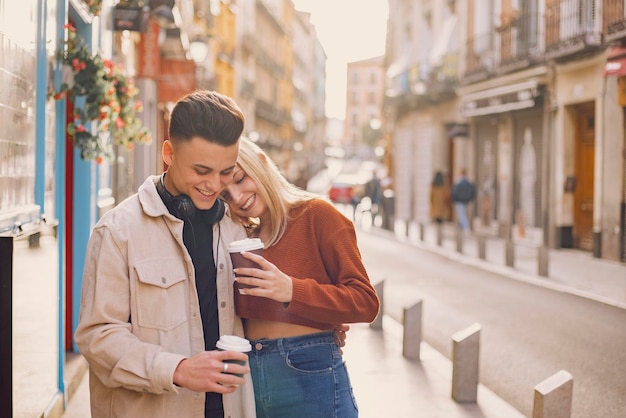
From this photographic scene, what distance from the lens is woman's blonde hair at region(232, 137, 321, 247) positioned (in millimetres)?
2975

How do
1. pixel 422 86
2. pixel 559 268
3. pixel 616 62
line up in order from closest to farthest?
pixel 616 62 → pixel 559 268 → pixel 422 86

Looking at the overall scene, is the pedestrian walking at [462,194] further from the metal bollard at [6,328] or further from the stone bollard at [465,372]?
the metal bollard at [6,328]

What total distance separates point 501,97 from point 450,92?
20.5ft

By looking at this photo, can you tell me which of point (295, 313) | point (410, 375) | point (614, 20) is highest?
point (614, 20)

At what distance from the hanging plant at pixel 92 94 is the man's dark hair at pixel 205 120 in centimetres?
355

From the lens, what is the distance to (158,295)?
258cm

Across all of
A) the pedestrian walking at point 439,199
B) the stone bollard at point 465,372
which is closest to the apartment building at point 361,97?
the pedestrian walking at point 439,199

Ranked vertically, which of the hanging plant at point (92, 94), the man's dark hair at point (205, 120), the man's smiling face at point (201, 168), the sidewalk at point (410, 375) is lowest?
the sidewalk at point (410, 375)

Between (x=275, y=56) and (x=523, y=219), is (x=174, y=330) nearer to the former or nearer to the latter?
(x=523, y=219)

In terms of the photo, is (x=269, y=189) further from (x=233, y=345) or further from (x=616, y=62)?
(x=616, y=62)

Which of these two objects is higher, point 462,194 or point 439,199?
point 462,194

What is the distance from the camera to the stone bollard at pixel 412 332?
311 inches

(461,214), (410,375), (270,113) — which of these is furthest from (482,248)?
(270,113)

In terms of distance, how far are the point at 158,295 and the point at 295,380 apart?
62 centimetres
